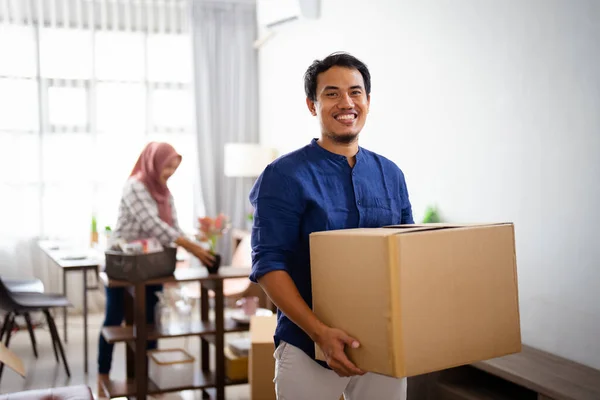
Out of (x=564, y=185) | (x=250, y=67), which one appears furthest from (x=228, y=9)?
(x=564, y=185)

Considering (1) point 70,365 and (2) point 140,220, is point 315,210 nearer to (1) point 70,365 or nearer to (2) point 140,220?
(2) point 140,220

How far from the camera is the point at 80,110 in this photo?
5984 mm

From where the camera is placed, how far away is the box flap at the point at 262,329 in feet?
10.4

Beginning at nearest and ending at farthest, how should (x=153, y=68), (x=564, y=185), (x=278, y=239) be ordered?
(x=278, y=239)
(x=564, y=185)
(x=153, y=68)

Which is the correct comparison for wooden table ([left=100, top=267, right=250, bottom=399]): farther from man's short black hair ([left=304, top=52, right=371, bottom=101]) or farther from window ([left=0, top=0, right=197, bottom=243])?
window ([left=0, top=0, right=197, bottom=243])

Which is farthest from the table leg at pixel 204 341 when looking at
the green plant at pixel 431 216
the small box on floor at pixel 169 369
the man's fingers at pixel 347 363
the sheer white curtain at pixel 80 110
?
the sheer white curtain at pixel 80 110

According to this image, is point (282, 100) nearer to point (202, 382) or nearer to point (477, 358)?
point (202, 382)

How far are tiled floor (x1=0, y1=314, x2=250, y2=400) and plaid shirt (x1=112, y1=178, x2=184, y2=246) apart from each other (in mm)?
851

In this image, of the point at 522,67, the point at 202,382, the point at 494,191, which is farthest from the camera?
the point at 202,382

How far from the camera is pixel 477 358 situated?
1.53 m

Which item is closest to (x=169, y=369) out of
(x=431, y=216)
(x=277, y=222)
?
(x=431, y=216)

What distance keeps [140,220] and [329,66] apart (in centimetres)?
207

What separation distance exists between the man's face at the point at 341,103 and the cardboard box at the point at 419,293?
11.9 inches

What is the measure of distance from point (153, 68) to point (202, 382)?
350 centimetres
